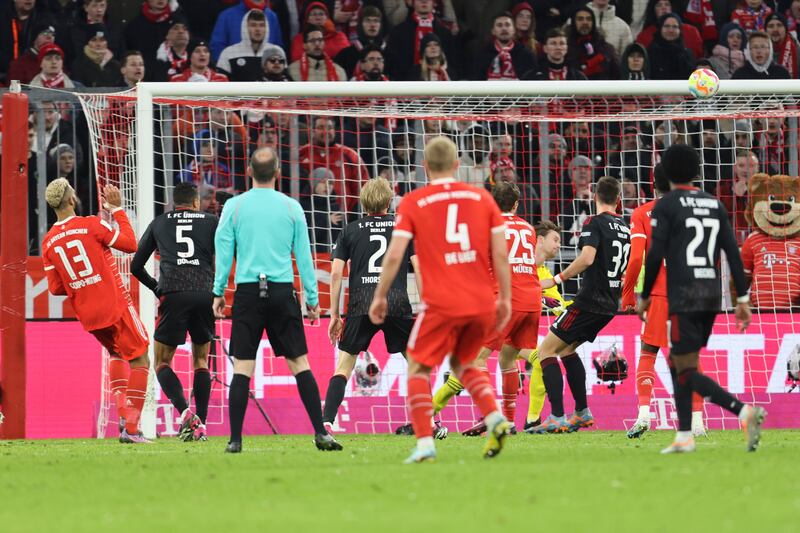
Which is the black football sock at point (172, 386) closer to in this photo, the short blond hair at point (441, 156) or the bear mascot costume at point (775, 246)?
the short blond hair at point (441, 156)

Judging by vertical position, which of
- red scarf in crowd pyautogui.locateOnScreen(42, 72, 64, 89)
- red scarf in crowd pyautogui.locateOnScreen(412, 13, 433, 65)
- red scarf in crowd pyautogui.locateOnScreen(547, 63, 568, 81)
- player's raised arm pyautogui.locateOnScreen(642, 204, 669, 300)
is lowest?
player's raised arm pyautogui.locateOnScreen(642, 204, 669, 300)

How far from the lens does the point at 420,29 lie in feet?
60.2

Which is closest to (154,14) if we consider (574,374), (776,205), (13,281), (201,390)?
(13,281)

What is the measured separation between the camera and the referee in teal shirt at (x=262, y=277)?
358 inches

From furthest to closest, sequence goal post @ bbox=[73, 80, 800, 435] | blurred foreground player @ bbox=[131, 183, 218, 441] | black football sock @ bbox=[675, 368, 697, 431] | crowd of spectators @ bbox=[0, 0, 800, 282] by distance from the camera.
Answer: crowd of spectators @ bbox=[0, 0, 800, 282] → goal post @ bbox=[73, 80, 800, 435] → blurred foreground player @ bbox=[131, 183, 218, 441] → black football sock @ bbox=[675, 368, 697, 431]

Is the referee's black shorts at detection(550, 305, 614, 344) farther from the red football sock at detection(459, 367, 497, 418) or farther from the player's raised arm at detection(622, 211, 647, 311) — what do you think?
the red football sock at detection(459, 367, 497, 418)

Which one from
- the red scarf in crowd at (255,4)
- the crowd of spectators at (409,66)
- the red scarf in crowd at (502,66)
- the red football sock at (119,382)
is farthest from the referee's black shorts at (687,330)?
the red scarf in crowd at (255,4)

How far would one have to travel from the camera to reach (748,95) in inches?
535

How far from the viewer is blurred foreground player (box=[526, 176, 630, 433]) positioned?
11.8 meters

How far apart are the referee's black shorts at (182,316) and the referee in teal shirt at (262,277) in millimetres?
2332

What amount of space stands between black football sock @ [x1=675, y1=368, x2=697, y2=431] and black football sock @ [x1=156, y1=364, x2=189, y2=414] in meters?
4.76

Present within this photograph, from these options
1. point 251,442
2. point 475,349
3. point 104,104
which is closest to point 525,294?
point 251,442

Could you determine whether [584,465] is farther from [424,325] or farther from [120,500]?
[120,500]

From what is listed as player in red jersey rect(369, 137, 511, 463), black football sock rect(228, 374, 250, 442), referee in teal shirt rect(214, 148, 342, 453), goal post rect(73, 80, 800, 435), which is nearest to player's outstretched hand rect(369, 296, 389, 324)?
player in red jersey rect(369, 137, 511, 463)
